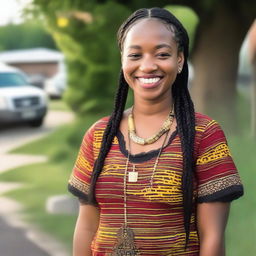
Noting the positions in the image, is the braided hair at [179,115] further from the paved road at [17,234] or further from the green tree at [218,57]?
the green tree at [218,57]

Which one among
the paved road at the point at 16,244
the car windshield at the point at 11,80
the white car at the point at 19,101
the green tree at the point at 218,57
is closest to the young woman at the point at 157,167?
A: the paved road at the point at 16,244

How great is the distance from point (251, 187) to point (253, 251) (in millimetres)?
2135

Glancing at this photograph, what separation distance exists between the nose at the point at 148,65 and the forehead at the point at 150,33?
46mm

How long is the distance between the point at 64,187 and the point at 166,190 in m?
6.96

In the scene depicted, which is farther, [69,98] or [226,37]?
[69,98]

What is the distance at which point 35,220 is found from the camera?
6973 mm

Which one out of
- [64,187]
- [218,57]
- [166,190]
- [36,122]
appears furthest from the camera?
[36,122]

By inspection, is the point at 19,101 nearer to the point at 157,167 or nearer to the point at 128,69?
the point at 128,69

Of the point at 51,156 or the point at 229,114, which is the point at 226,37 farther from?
the point at 51,156

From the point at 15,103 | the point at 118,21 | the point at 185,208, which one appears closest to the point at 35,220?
the point at 118,21

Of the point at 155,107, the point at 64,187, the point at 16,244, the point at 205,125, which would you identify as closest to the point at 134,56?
the point at 155,107

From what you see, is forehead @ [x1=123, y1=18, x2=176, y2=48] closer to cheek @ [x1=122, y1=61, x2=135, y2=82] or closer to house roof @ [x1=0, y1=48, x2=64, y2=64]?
cheek @ [x1=122, y1=61, x2=135, y2=82]

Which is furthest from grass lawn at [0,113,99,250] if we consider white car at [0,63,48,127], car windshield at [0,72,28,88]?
car windshield at [0,72,28,88]

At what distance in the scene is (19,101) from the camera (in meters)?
17.8
